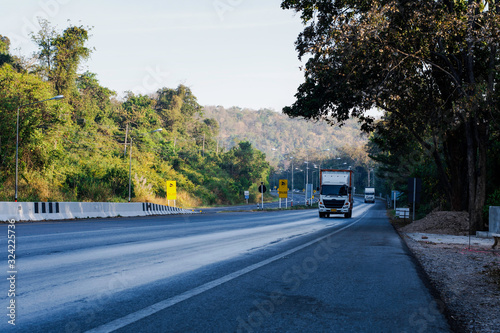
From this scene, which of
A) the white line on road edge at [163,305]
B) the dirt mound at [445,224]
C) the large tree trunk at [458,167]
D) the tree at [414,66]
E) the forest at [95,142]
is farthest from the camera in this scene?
the forest at [95,142]

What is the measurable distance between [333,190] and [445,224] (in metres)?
14.0

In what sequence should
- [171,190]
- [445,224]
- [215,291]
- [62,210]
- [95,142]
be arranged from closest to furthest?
[215,291] < [445,224] < [62,210] < [171,190] < [95,142]

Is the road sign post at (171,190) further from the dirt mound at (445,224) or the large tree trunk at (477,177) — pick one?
the large tree trunk at (477,177)

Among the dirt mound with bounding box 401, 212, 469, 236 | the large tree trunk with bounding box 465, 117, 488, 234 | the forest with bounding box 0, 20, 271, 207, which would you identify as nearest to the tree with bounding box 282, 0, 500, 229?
the large tree trunk with bounding box 465, 117, 488, 234

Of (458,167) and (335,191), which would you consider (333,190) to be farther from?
A: (458,167)

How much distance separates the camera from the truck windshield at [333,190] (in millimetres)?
34500

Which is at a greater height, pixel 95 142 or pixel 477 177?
pixel 95 142

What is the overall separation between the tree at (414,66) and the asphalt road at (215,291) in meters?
8.62

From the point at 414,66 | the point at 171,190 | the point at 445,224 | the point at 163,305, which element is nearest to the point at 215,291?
the point at 163,305

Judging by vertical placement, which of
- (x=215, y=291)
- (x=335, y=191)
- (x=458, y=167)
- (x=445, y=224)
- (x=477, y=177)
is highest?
(x=458, y=167)

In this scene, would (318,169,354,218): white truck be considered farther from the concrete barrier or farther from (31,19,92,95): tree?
(31,19,92,95): tree

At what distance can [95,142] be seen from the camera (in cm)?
5569

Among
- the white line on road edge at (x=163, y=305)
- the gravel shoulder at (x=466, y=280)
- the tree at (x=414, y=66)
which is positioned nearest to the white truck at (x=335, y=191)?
the tree at (x=414, y=66)

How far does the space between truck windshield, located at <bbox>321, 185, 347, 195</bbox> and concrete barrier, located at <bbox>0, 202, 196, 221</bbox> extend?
43.3ft
